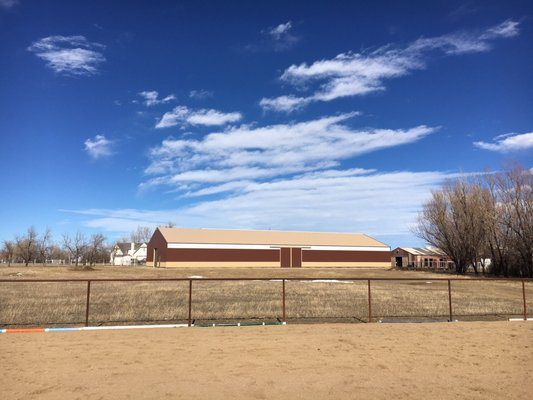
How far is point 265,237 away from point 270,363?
62880 mm

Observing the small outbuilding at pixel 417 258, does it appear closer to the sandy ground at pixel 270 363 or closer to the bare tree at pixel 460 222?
the bare tree at pixel 460 222

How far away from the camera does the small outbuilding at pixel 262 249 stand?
6347 cm

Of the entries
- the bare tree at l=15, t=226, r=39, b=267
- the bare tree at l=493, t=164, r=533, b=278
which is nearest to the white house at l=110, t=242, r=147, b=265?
the bare tree at l=15, t=226, r=39, b=267

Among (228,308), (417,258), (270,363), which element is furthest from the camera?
(417,258)

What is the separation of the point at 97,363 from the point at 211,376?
2.49 m

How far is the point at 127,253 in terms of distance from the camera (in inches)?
4343

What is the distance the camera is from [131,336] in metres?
11.0

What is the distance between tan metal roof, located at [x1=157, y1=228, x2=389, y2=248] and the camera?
217 ft

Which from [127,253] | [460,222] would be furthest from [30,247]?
[460,222]

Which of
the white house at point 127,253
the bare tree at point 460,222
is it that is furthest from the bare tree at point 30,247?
the bare tree at point 460,222

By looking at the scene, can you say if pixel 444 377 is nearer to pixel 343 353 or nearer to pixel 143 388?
pixel 343 353

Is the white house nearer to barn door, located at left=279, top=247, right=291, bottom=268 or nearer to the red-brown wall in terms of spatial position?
barn door, located at left=279, top=247, right=291, bottom=268

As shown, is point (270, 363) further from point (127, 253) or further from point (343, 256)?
point (127, 253)

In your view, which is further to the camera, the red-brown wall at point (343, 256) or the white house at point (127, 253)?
the white house at point (127, 253)
